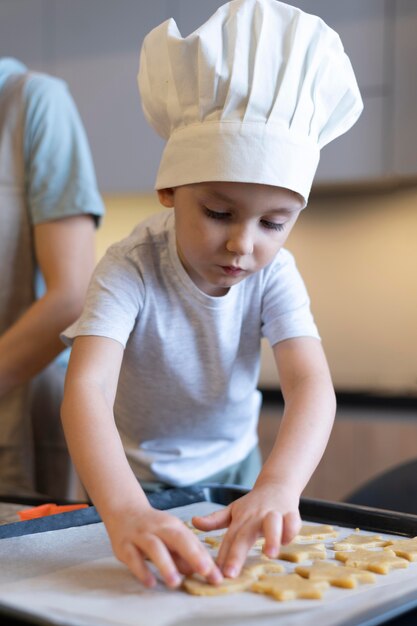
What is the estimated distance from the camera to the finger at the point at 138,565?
25.7 inches

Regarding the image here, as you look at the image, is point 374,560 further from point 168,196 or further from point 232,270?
point 168,196

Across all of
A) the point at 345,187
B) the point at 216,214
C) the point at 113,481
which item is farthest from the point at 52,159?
the point at 345,187

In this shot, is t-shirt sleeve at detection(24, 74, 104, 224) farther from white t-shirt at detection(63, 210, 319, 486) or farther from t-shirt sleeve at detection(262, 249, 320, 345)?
t-shirt sleeve at detection(262, 249, 320, 345)

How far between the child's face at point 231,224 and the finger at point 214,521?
0.25 metres

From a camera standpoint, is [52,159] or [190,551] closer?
[190,551]

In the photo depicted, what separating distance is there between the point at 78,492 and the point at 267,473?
2.43ft

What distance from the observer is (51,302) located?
1.17 meters

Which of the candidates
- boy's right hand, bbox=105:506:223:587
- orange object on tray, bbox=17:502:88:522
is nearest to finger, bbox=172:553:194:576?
boy's right hand, bbox=105:506:223:587

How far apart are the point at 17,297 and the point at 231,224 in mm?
558

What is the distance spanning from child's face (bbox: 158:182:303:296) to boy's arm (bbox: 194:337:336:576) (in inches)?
5.1

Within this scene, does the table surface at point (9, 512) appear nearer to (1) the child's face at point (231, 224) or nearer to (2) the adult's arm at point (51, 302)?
(2) the adult's arm at point (51, 302)

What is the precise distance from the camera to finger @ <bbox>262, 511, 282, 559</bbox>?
67cm

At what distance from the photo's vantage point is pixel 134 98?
2889 mm

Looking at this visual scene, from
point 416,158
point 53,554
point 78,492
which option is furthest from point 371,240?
point 53,554
